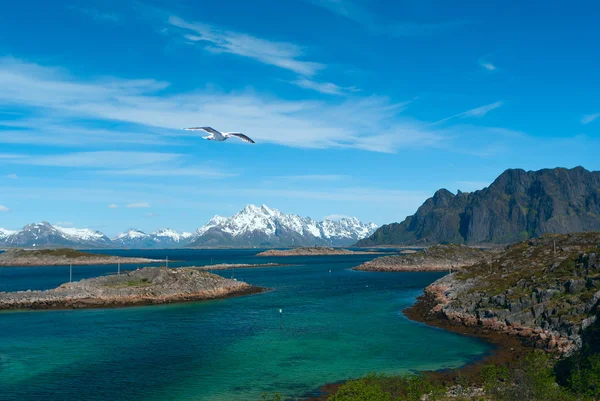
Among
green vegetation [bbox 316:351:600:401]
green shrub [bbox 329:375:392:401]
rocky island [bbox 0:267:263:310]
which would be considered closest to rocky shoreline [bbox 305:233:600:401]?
green vegetation [bbox 316:351:600:401]

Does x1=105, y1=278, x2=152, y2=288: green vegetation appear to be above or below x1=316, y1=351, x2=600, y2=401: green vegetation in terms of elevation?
above

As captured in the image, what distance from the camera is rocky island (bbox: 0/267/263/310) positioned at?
268 ft

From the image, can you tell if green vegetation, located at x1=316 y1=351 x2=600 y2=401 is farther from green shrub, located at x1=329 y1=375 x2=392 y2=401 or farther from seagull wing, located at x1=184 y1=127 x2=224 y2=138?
seagull wing, located at x1=184 y1=127 x2=224 y2=138

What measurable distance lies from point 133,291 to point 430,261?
120 metres

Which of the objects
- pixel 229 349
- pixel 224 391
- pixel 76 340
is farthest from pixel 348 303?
pixel 224 391

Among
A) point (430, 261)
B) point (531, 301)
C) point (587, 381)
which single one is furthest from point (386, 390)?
point (430, 261)

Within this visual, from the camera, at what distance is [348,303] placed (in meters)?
84.2

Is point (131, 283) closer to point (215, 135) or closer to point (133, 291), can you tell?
point (133, 291)

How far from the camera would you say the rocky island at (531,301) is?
47438mm

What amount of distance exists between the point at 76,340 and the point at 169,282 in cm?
4069

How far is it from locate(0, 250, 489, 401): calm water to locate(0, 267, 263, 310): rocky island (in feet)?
20.9

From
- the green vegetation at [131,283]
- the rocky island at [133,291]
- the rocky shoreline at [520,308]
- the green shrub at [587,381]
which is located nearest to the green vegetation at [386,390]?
the rocky shoreline at [520,308]

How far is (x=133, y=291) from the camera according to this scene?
88.0 meters

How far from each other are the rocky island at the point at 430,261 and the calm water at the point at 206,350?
99.2 metres
